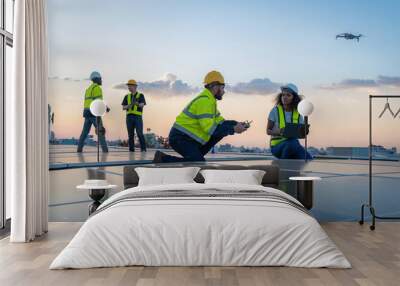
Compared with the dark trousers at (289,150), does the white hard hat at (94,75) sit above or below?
above

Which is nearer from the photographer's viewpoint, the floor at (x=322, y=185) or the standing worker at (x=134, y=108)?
the floor at (x=322, y=185)

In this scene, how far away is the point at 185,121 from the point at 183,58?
844mm

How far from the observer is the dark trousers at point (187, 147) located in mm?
7121

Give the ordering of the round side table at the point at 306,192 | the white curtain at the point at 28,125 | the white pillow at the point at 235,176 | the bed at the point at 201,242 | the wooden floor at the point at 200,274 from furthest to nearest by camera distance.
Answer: the round side table at the point at 306,192 → the white pillow at the point at 235,176 → the white curtain at the point at 28,125 → the bed at the point at 201,242 → the wooden floor at the point at 200,274

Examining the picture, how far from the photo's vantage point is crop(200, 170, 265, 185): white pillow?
6.46 metres

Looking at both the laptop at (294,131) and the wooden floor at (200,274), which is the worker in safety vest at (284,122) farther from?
the wooden floor at (200,274)

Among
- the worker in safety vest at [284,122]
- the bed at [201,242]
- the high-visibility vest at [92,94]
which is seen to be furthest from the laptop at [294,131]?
the bed at [201,242]

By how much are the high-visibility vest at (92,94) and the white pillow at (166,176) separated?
1197mm

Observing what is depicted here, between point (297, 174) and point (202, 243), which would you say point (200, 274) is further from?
point (297, 174)

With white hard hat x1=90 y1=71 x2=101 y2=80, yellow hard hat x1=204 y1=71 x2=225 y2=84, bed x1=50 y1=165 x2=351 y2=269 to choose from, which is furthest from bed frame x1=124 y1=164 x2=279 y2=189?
bed x1=50 y1=165 x2=351 y2=269

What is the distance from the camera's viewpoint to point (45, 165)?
6117mm

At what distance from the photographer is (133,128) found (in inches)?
281

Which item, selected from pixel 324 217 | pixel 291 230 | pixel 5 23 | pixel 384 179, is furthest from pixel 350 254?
pixel 5 23

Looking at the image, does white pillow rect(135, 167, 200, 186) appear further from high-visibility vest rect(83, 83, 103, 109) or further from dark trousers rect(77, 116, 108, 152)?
high-visibility vest rect(83, 83, 103, 109)
